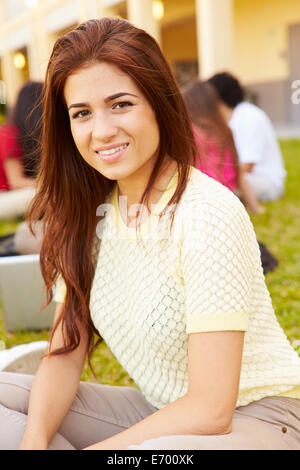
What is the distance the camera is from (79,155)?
59.4 inches

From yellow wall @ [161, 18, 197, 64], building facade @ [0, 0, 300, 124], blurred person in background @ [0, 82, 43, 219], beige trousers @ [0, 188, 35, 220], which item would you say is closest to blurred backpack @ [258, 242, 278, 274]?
blurred person in background @ [0, 82, 43, 219]

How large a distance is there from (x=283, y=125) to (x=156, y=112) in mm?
12204

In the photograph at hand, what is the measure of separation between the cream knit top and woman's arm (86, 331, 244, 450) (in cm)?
3

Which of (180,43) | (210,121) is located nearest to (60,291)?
(210,121)

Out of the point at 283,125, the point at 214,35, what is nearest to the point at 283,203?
the point at 214,35

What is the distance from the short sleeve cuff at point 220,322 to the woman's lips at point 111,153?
1.41ft

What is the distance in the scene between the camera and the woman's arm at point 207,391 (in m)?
1.08

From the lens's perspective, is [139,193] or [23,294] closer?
[139,193]

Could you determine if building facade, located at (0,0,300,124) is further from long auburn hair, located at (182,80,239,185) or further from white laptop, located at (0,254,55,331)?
white laptop, located at (0,254,55,331)

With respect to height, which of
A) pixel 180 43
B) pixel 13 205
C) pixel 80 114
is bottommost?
pixel 13 205

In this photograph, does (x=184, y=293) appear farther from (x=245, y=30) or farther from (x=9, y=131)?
(x=245, y=30)

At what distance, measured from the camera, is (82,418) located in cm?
146

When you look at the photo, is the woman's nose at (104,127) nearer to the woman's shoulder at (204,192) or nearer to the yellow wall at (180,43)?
the woman's shoulder at (204,192)

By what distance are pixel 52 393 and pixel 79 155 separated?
631mm
